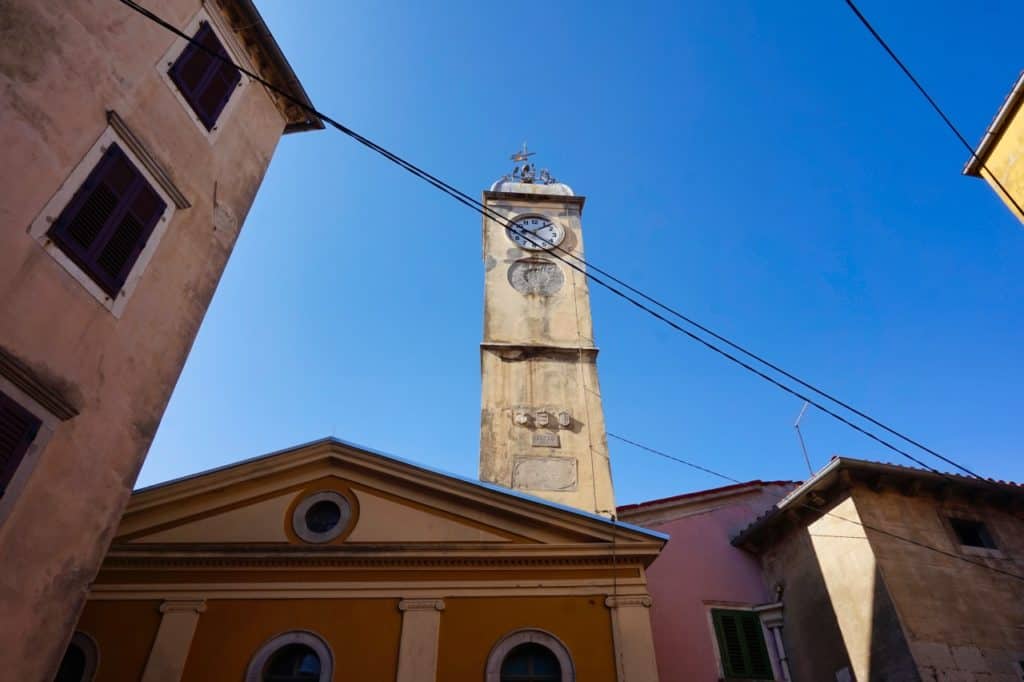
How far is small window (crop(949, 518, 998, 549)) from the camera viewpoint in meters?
11.2

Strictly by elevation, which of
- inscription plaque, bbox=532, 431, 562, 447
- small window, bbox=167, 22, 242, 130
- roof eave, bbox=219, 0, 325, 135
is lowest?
inscription plaque, bbox=532, 431, 562, 447

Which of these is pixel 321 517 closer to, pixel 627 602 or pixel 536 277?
pixel 627 602

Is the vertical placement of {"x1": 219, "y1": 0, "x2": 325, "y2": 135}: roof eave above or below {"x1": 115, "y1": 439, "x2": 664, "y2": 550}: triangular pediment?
above

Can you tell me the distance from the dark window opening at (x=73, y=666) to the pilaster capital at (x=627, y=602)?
752 cm

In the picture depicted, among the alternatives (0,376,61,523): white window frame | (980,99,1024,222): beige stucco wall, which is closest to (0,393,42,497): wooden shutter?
(0,376,61,523): white window frame

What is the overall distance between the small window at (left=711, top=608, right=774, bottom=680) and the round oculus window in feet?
24.0

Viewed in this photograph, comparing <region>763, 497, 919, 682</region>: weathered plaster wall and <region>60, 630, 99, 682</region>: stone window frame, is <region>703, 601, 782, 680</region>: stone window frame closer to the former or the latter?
<region>763, 497, 919, 682</region>: weathered plaster wall

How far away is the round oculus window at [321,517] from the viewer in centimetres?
1036

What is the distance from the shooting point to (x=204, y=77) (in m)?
9.62

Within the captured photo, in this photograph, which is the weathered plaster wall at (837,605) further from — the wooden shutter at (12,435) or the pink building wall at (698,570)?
the wooden shutter at (12,435)

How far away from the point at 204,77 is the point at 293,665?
863cm

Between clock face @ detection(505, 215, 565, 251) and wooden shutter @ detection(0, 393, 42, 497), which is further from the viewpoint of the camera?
clock face @ detection(505, 215, 565, 251)

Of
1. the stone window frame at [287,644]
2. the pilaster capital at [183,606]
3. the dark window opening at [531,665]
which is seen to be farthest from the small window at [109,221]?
the dark window opening at [531,665]

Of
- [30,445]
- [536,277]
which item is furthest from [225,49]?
[536,277]
